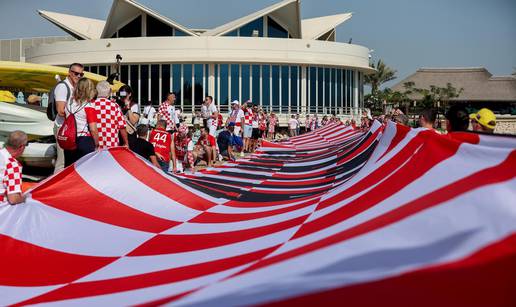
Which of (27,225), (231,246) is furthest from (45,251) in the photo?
(231,246)

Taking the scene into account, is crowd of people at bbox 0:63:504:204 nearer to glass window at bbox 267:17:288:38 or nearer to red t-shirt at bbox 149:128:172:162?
red t-shirt at bbox 149:128:172:162

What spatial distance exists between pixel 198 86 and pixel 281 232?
27954 mm

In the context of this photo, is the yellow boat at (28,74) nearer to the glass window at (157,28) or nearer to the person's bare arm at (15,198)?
the person's bare arm at (15,198)

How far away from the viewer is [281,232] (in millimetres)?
3619

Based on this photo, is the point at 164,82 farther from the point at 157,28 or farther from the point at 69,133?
the point at 69,133

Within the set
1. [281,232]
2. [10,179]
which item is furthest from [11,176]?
[281,232]

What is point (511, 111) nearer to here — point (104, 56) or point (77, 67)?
point (104, 56)

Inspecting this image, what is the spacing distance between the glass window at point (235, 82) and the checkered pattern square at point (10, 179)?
26370mm

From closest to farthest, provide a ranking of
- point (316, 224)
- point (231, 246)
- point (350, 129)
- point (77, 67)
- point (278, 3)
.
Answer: point (316, 224)
point (231, 246)
point (77, 67)
point (350, 129)
point (278, 3)

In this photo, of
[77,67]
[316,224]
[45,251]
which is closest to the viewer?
[316,224]

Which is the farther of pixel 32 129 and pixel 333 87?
pixel 333 87

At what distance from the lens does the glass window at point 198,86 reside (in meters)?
31.0

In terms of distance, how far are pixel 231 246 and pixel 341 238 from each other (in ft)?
5.02

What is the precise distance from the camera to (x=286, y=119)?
1239 inches
